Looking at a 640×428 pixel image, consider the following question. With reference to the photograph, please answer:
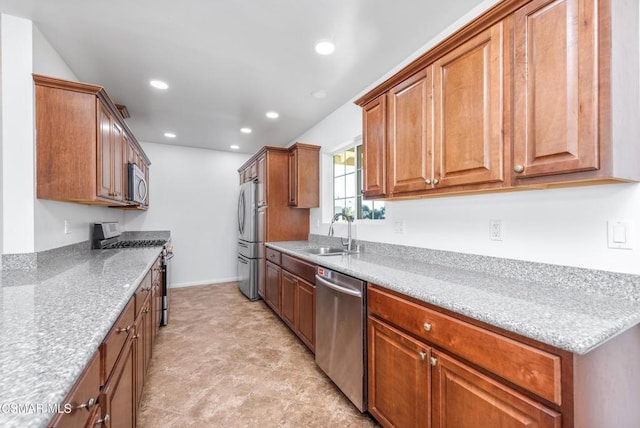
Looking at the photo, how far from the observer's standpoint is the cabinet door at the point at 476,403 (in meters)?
0.93

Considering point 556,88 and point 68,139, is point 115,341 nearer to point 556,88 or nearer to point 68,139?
point 68,139

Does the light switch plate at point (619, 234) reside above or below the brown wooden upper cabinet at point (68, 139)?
below

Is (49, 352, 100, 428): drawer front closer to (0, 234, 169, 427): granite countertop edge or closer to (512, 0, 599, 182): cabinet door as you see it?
(0, 234, 169, 427): granite countertop edge

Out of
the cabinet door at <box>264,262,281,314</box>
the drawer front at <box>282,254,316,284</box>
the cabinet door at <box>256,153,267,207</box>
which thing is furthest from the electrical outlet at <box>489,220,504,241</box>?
the cabinet door at <box>256,153,267,207</box>

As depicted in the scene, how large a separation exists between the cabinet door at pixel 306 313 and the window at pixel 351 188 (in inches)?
38.3

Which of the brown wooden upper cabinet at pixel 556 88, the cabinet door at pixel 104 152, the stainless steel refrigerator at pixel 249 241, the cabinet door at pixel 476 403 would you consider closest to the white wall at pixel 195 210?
the stainless steel refrigerator at pixel 249 241

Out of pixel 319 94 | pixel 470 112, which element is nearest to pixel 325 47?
pixel 319 94

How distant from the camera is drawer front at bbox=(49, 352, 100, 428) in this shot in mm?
661

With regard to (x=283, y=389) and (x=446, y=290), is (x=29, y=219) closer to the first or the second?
(x=283, y=389)

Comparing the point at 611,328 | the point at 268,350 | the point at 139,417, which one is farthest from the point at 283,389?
the point at 611,328

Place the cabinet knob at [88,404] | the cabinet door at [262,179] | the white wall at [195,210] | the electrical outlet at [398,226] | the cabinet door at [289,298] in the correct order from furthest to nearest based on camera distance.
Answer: the white wall at [195,210] → the cabinet door at [262,179] → the cabinet door at [289,298] → the electrical outlet at [398,226] → the cabinet knob at [88,404]

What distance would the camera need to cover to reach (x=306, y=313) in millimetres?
2633

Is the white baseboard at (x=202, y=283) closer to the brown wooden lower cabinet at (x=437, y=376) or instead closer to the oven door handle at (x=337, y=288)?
the oven door handle at (x=337, y=288)

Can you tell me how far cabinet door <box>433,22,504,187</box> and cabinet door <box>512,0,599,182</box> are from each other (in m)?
0.09
